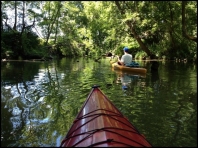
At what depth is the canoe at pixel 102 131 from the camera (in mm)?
2820

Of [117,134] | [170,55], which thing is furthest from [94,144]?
[170,55]

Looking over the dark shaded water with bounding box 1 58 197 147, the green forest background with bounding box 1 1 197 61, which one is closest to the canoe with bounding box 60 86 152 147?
the dark shaded water with bounding box 1 58 197 147

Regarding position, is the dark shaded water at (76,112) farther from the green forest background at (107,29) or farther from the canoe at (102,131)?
the green forest background at (107,29)

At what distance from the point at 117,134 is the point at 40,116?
101 inches

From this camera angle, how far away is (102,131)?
10.1ft

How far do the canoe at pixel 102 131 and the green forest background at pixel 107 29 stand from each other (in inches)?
470

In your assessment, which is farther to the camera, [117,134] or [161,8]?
[161,8]

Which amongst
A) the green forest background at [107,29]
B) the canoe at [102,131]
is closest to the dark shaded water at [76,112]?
the canoe at [102,131]

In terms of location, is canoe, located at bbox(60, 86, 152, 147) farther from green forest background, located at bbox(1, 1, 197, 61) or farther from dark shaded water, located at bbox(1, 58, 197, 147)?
green forest background, located at bbox(1, 1, 197, 61)

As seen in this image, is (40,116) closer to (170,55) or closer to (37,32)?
(170,55)

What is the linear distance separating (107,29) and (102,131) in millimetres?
27164

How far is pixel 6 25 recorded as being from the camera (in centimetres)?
2702

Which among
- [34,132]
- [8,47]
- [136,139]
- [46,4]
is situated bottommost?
[34,132]

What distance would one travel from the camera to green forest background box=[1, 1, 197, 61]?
727 inches
